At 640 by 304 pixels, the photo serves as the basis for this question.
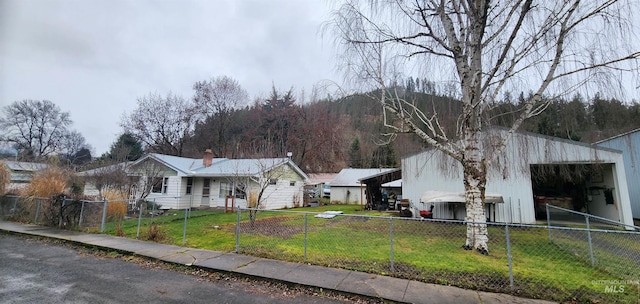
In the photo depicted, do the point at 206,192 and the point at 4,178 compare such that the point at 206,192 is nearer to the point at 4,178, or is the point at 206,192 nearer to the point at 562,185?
the point at 4,178

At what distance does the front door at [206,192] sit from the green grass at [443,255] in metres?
7.59

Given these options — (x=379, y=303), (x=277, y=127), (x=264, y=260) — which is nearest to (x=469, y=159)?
(x=379, y=303)

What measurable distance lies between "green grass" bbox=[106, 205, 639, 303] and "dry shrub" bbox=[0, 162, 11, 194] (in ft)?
21.9

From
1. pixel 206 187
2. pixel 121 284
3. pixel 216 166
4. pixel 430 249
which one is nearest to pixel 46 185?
pixel 206 187

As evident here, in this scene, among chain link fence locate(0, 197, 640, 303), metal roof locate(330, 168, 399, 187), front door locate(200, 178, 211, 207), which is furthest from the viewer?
metal roof locate(330, 168, 399, 187)

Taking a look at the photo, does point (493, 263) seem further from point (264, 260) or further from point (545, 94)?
point (264, 260)

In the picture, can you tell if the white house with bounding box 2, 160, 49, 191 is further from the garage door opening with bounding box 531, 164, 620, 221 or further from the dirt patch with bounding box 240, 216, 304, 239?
the garage door opening with bounding box 531, 164, 620, 221

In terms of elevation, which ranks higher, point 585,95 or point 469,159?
point 585,95

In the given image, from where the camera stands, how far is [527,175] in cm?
1150

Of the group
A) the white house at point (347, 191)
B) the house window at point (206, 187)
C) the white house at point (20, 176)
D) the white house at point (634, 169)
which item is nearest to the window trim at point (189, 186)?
the house window at point (206, 187)

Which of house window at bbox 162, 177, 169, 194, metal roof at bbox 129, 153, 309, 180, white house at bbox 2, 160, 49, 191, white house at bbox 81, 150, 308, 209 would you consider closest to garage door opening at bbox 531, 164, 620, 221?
metal roof at bbox 129, 153, 309, 180

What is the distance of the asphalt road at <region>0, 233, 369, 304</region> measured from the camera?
3.96 metres

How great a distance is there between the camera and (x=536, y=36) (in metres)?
6.27

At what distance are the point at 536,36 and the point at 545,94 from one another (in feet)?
5.05
